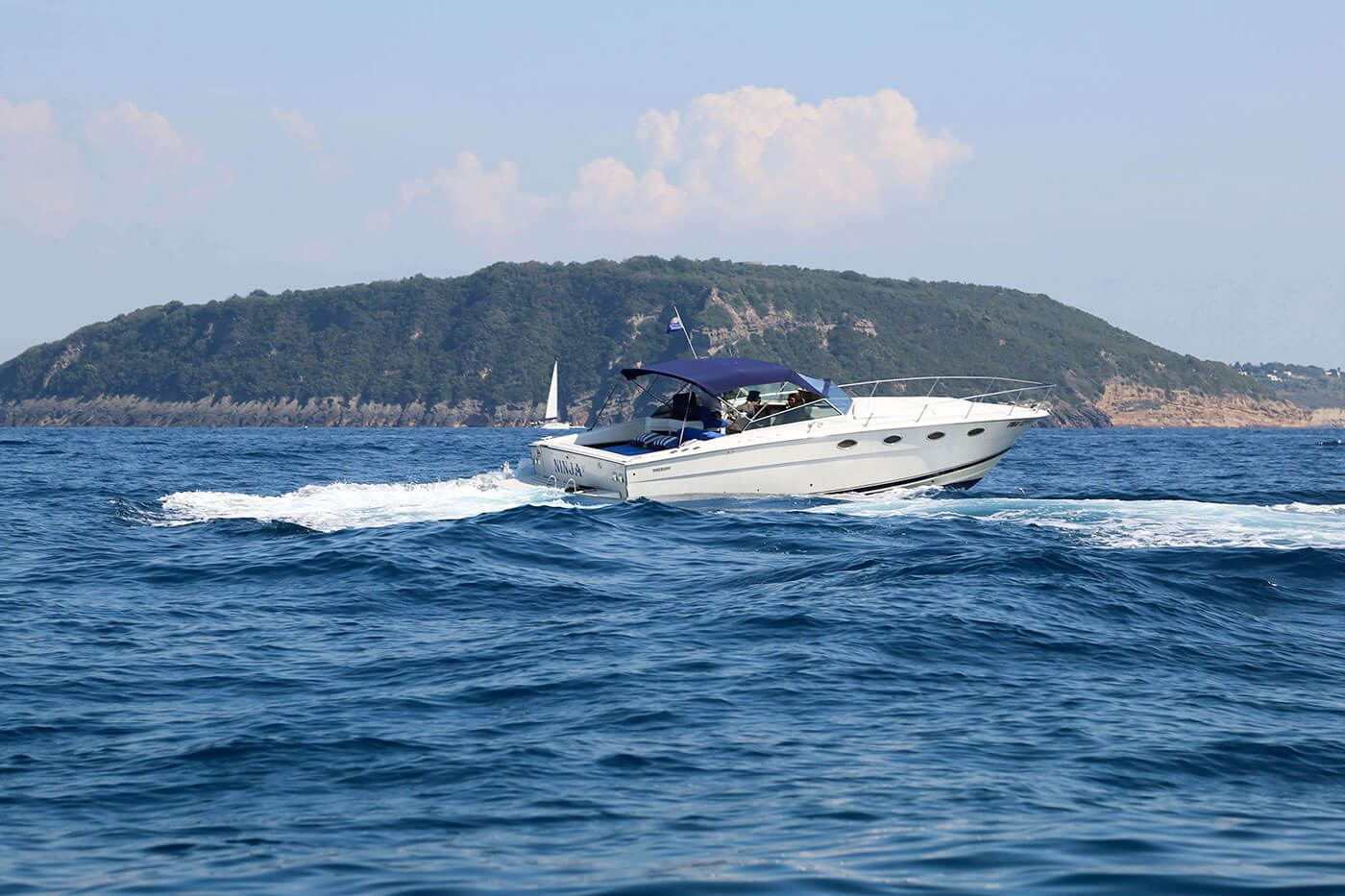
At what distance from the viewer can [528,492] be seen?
19.0m

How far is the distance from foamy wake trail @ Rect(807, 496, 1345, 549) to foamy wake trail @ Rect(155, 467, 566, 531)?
5.15 meters

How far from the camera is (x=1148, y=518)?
47.8 ft

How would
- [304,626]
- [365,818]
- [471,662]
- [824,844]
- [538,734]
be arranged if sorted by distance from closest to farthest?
[824,844] < [365,818] < [538,734] < [471,662] < [304,626]

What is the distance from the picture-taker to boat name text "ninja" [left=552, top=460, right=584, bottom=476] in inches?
746

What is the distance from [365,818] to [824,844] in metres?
2.05

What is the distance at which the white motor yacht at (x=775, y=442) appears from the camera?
18016mm

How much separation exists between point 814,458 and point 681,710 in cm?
1186

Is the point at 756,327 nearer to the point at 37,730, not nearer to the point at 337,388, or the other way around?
the point at 337,388

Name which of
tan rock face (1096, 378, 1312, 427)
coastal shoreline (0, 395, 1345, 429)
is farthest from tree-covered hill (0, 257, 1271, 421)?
tan rock face (1096, 378, 1312, 427)

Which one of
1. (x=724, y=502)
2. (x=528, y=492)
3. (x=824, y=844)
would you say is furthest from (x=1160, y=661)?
(x=528, y=492)

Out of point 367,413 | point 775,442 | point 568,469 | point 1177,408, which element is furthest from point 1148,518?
point 1177,408

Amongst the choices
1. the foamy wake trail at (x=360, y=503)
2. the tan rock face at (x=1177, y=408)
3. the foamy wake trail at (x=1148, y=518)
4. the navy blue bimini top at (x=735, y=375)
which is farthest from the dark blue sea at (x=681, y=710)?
the tan rock face at (x=1177, y=408)

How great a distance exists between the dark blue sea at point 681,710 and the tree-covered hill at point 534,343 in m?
131

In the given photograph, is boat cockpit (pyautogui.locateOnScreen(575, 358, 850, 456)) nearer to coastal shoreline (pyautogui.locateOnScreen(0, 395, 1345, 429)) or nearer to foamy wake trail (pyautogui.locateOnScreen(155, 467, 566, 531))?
foamy wake trail (pyautogui.locateOnScreen(155, 467, 566, 531))
